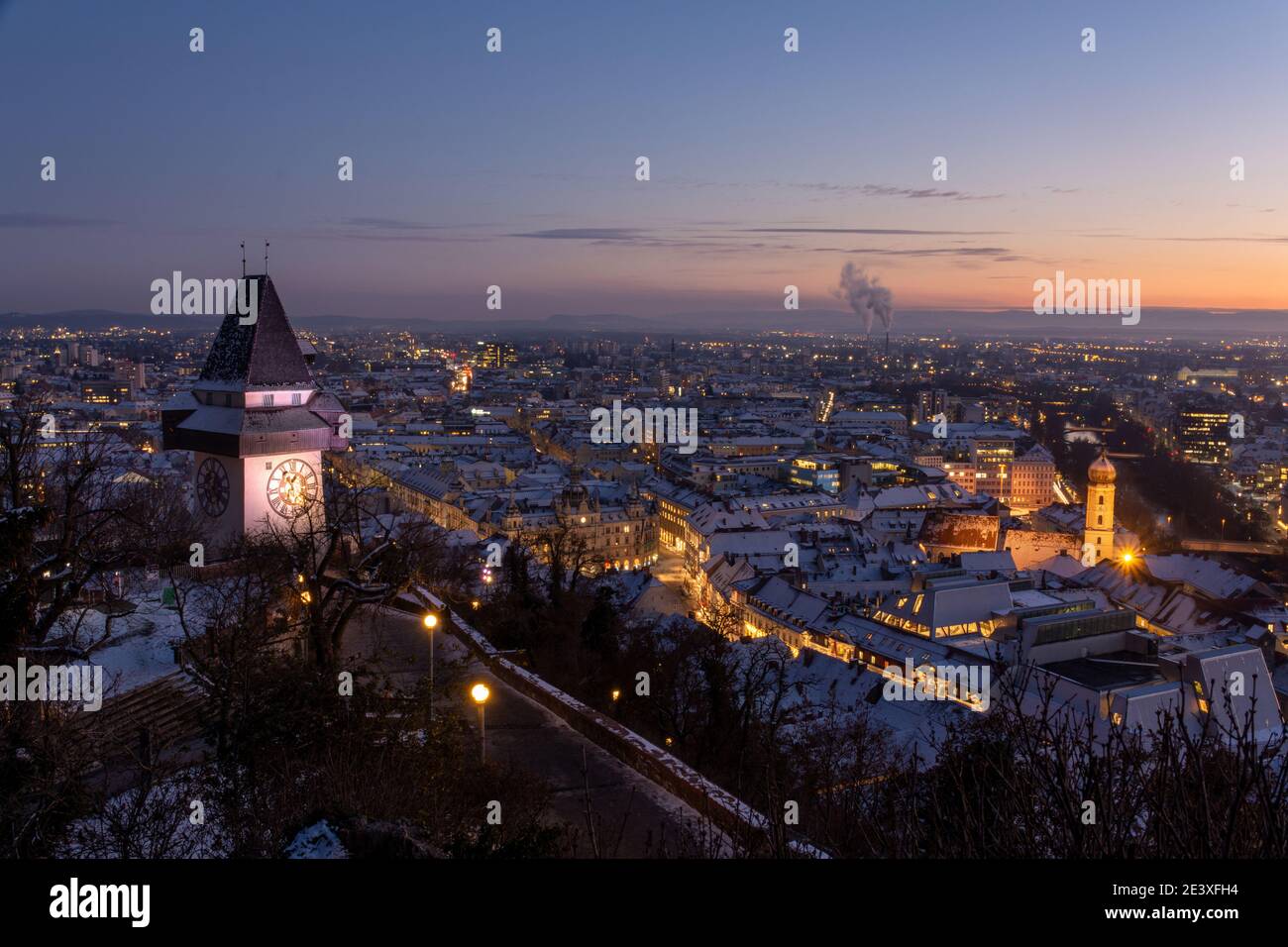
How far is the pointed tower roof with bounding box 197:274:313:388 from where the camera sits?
45.9 feet

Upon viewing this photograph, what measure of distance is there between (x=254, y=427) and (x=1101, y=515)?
98.7ft

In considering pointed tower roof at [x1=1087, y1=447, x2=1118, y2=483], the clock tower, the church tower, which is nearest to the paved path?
the clock tower

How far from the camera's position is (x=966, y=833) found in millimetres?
3744

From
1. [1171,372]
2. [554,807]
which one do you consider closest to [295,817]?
[554,807]

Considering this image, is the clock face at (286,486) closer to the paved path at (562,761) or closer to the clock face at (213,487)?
the clock face at (213,487)

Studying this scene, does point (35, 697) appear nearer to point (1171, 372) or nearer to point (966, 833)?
point (966, 833)

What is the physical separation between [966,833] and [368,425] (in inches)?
2365

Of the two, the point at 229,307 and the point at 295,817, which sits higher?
the point at 229,307

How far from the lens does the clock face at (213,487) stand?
13.9m

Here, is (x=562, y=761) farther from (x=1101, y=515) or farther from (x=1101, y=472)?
(x=1101, y=515)

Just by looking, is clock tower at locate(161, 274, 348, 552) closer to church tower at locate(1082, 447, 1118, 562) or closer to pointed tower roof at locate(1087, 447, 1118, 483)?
pointed tower roof at locate(1087, 447, 1118, 483)

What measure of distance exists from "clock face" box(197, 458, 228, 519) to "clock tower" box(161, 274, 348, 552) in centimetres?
1
